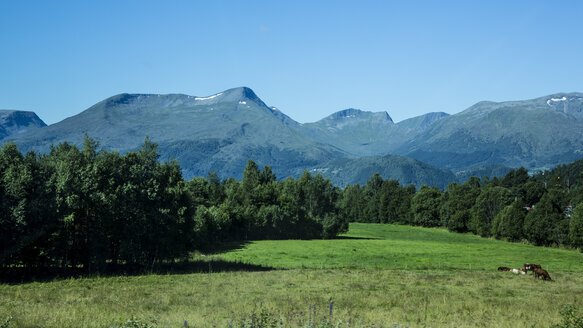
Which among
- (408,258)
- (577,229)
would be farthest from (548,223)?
(408,258)

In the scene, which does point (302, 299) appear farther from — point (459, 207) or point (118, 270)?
point (459, 207)

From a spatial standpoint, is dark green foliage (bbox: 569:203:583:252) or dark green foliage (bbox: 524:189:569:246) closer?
dark green foliage (bbox: 569:203:583:252)

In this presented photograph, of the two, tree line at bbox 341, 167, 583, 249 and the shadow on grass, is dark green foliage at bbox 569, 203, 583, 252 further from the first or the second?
the shadow on grass

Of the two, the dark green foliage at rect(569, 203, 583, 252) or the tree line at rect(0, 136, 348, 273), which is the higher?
the tree line at rect(0, 136, 348, 273)

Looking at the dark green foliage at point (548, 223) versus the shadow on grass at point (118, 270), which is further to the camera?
the dark green foliage at point (548, 223)

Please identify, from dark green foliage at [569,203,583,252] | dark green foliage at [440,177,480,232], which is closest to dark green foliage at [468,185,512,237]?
dark green foliage at [440,177,480,232]

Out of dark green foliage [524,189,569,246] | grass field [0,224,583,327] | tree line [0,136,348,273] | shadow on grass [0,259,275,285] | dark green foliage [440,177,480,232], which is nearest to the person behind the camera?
grass field [0,224,583,327]

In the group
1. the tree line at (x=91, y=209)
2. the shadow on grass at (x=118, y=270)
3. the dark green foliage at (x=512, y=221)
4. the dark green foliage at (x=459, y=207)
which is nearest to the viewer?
the tree line at (x=91, y=209)

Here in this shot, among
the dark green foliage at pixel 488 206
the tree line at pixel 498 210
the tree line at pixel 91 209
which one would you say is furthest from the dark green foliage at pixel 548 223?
the tree line at pixel 91 209

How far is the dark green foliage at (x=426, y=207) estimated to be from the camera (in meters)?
168

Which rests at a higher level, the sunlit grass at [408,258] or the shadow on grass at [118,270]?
the shadow on grass at [118,270]

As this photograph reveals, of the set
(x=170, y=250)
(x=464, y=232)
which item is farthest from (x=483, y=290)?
(x=464, y=232)

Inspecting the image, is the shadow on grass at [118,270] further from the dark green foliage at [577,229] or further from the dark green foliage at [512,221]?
the dark green foliage at [512,221]

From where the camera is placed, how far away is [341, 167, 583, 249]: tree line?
100625 mm
